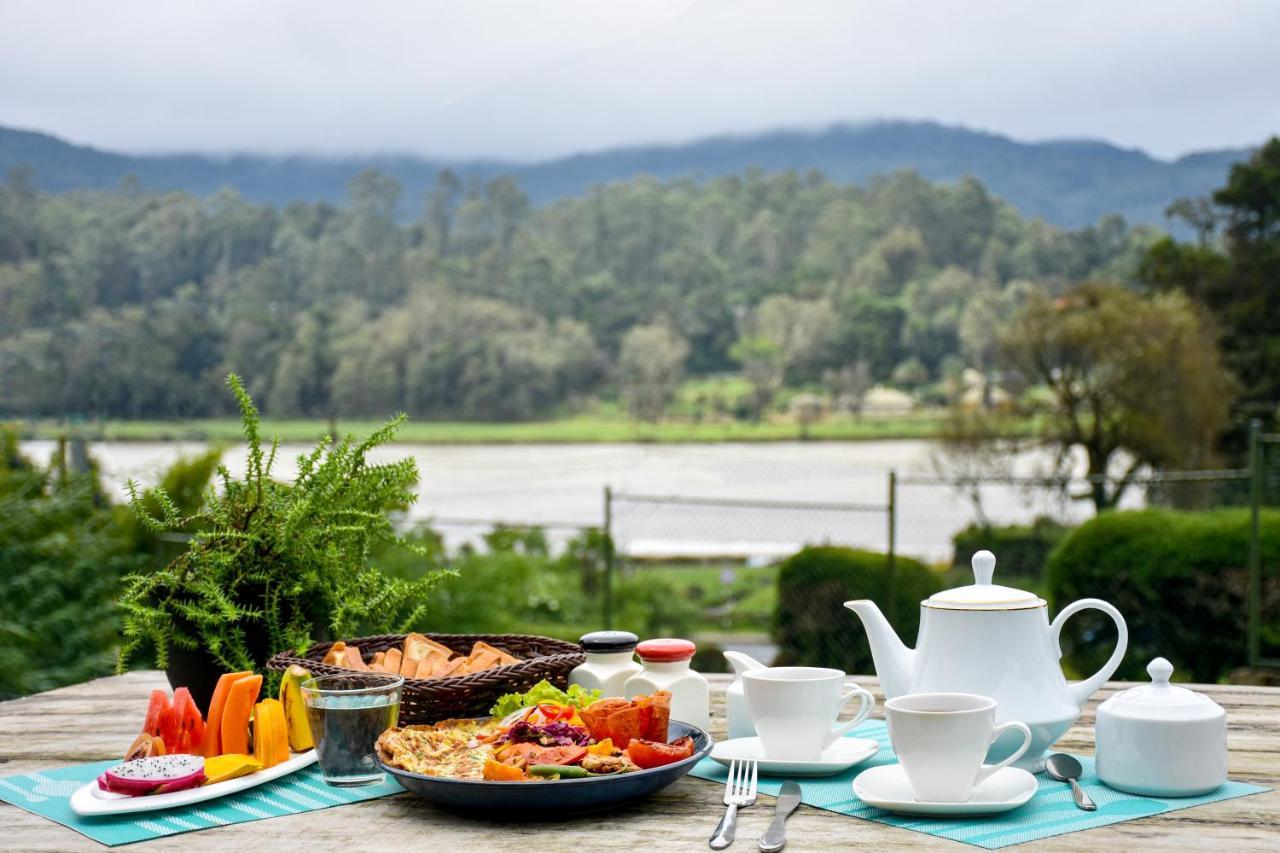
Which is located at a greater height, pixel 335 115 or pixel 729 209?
pixel 335 115

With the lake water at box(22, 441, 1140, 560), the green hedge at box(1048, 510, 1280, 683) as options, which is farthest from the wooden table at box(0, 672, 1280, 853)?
the lake water at box(22, 441, 1140, 560)

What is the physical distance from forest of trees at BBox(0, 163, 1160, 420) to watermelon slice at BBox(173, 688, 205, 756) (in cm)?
1606

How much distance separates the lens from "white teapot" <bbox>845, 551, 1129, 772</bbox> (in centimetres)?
113

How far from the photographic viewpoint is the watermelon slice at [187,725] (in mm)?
1200

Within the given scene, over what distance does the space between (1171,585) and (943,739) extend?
5.12 m

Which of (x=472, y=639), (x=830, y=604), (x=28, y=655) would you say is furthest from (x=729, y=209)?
(x=472, y=639)

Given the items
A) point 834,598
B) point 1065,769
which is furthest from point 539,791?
point 834,598

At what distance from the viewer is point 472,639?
58.2 inches

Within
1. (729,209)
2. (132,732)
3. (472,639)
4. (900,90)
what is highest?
(900,90)

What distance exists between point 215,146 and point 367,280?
26.2 ft

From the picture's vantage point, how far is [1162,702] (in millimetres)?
1106

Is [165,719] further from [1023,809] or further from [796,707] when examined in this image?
[1023,809]

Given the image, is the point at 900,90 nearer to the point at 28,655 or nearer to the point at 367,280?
the point at 367,280

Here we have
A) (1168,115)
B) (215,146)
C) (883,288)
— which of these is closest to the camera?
(883,288)
